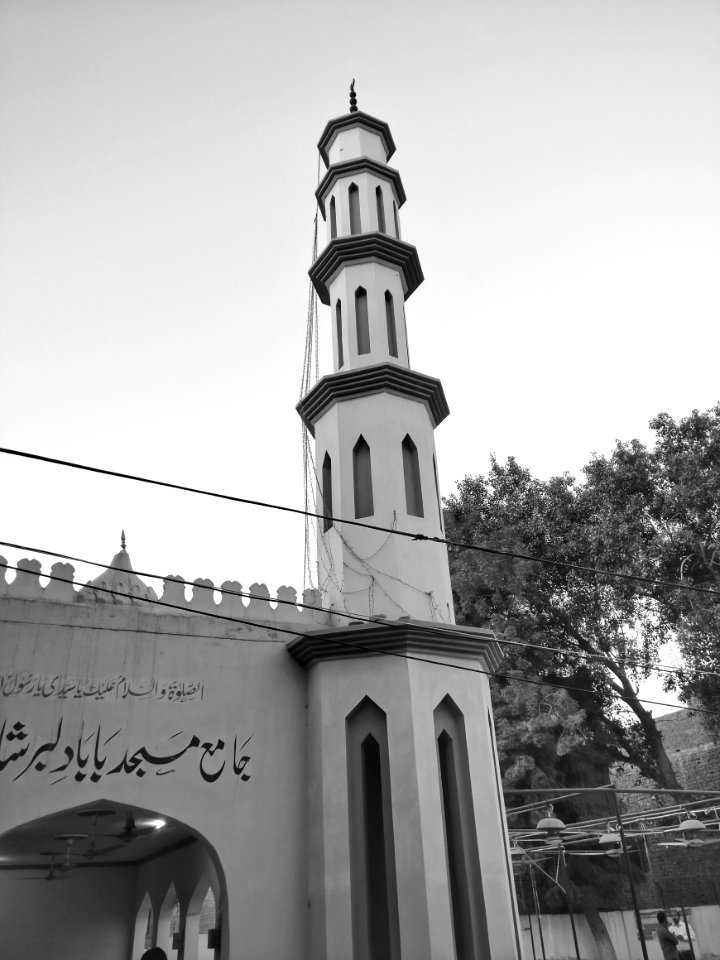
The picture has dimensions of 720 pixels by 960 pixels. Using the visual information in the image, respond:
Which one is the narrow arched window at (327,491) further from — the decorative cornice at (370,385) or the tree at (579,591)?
the tree at (579,591)

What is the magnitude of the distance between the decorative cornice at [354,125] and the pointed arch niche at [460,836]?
30.0ft

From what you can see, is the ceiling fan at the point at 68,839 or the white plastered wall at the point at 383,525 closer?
the white plastered wall at the point at 383,525

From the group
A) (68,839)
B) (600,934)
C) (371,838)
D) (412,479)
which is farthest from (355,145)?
(600,934)

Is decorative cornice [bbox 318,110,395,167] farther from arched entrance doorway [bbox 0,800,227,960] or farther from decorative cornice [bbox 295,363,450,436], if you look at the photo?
arched entrance doorway [bbox 0,800,227,960]

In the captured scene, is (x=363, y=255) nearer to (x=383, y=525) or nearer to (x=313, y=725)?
(x=383, y=525)

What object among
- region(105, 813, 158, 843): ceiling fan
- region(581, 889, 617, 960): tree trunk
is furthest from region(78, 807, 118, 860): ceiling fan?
region(581, 889, 617, 960): tree trunk

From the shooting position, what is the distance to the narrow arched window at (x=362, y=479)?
30.2ft

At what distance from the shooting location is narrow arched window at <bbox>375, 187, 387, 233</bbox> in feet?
37.8

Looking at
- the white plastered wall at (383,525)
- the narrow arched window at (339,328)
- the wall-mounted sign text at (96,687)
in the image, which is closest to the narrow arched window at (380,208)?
the narrow arched window at (339,328)

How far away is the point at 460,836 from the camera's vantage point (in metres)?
7.36

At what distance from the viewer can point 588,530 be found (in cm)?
1727

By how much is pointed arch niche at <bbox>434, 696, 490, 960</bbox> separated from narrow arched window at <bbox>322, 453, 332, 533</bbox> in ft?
8.53

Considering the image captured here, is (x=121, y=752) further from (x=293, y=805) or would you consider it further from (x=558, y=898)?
(x=558, y=898)

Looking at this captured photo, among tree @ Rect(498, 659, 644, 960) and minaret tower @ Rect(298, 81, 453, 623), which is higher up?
minaret tower @ Rect(298, 81, 453, 623)
